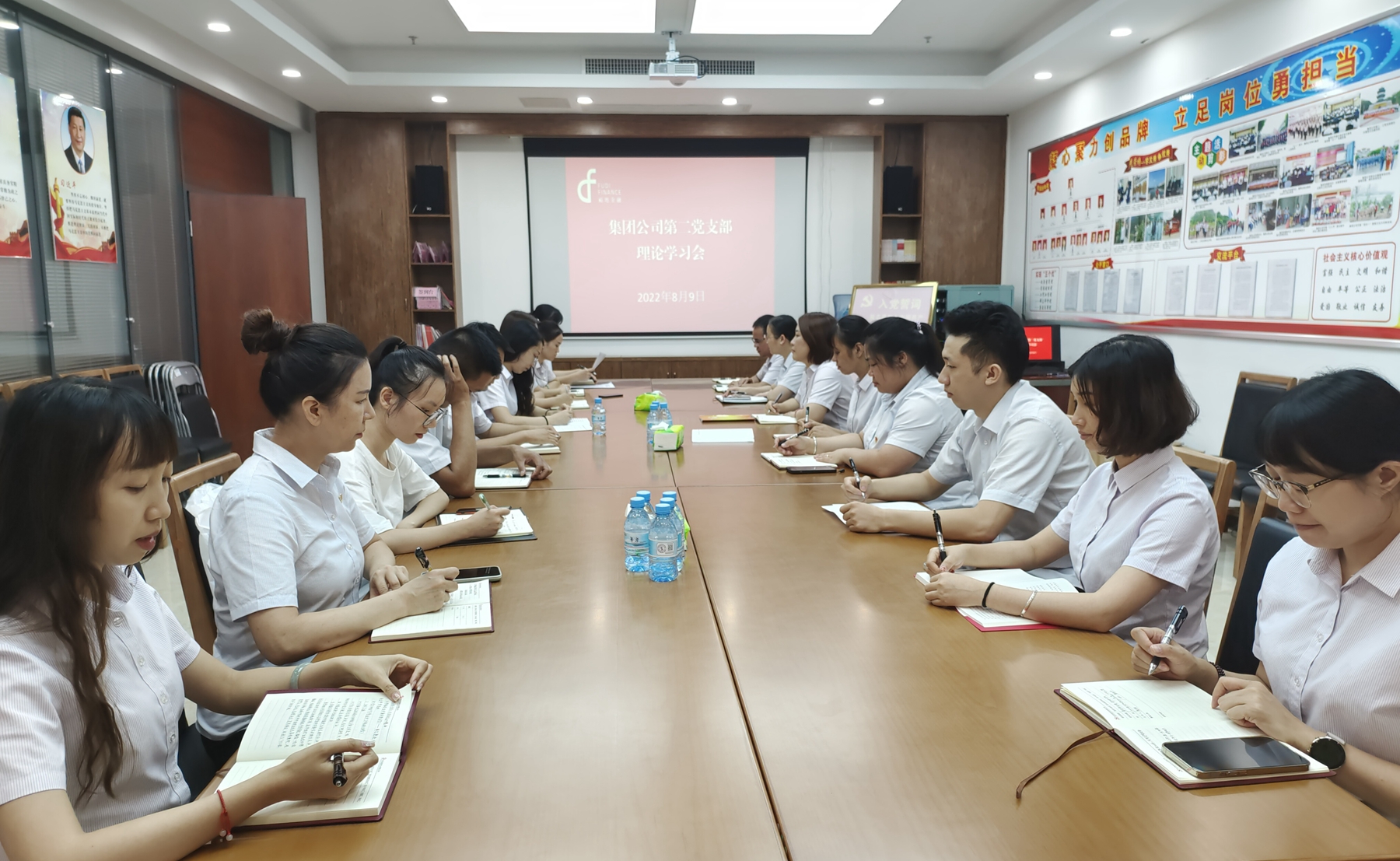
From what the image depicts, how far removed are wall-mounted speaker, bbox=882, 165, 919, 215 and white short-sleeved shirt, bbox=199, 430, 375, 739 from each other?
667 centimetres

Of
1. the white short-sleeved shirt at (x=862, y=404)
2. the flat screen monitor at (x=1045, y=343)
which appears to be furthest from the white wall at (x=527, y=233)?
the white short-sleeved shirt at (x=862, y=404)

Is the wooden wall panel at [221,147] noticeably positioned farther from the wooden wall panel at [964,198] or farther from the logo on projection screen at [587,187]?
the wooden wall panel at [964,198]

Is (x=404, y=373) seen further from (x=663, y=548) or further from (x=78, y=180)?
(x=78, y=180)

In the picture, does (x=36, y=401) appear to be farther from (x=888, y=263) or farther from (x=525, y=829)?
(x=888, y=263)

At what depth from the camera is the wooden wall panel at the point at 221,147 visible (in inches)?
229

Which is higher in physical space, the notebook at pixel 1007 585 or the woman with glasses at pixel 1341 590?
the woman with glasses at pixel 1341 590

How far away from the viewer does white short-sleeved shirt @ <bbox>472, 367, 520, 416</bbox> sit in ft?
14.6

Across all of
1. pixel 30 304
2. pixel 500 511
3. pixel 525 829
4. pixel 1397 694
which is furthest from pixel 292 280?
pixel 1397 694

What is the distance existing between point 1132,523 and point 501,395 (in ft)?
11.7

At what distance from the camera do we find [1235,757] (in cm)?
109

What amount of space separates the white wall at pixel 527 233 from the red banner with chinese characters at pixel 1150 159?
2.53m

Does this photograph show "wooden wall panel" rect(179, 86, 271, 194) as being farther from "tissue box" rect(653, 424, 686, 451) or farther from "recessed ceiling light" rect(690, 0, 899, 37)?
"tissue box" rect(653, 424, 686, 451)

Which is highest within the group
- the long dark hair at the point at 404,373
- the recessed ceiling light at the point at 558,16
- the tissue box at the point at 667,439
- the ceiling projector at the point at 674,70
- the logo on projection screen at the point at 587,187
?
the recessed ceiling light at the point at 558,16

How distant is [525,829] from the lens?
99 centimetres
